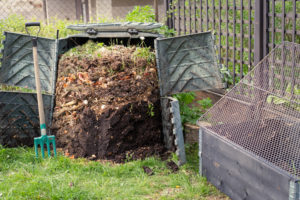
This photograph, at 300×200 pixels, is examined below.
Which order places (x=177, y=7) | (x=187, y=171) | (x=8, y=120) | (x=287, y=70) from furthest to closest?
(x=177, y=7) → (x=8, y=120) → (x=187, y=171) → (x=287, y=70)

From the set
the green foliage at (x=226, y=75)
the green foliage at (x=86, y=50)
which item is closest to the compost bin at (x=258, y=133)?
the green foliage at (x=226, y=75)

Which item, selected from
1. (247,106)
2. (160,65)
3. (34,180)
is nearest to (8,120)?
(34,180)

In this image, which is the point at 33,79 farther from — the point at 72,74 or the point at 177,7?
the point at 177,7

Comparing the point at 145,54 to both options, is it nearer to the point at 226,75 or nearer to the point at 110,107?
the point at 110,107

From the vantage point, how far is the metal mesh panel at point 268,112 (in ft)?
11.1

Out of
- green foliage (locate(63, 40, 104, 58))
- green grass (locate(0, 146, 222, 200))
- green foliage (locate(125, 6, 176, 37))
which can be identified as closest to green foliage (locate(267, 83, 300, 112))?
green grass (locate(0, 146, 222, 200))

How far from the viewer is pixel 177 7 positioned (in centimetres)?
757

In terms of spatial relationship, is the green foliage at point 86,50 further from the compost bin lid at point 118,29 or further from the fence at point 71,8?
the fence at point 71,8

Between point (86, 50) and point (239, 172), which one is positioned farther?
point (86, 50)

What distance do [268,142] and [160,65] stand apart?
1.88 metres

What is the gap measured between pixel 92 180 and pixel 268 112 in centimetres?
187

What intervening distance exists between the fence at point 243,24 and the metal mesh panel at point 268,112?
0.91 m

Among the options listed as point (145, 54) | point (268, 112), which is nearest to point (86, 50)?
point (145, 54)

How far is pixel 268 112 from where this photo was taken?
146 inches
